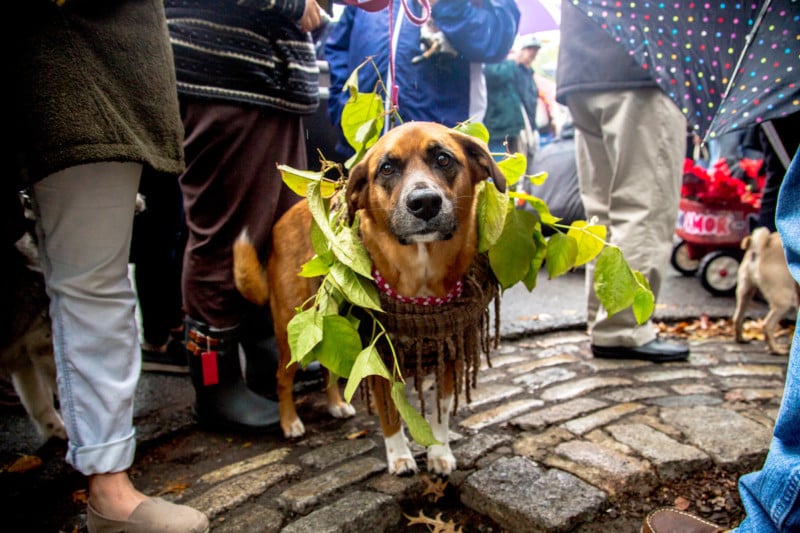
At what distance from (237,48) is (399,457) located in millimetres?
1700

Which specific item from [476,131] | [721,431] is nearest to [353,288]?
[476,131]

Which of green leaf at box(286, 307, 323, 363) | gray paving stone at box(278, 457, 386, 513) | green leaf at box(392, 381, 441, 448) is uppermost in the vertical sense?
green leaf at box(286, 307, 323, 363)

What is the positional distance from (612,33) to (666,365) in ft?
6.05

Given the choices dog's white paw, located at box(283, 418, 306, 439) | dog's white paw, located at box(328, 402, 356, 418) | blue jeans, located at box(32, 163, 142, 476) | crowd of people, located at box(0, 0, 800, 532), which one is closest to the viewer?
crowd of people, located at box(0, 0, 800, 532)

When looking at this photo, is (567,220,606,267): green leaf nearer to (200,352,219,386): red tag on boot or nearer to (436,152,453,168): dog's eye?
(436,152,453,168): dog's eye

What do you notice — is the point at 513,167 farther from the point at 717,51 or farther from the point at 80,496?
the point at 80,496

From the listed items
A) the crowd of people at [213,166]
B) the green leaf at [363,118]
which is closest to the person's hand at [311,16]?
the crowd of people at [213,166]

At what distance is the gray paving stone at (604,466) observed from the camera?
2.06 m

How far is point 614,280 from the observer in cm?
203

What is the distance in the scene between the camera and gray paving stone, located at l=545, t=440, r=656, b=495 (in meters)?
2.06

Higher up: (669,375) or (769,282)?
(769,282)

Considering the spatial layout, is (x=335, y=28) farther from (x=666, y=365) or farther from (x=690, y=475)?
(x=690, y=475)

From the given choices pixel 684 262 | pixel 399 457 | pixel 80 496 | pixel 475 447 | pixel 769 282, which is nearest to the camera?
pixel 80 496

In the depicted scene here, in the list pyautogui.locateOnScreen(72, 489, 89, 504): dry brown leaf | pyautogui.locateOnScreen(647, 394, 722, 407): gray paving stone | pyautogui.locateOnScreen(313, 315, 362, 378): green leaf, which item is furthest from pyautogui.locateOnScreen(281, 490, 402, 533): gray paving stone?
pyautogui.locateOnScreen(647, 394, 722, 407): gray paving stone
